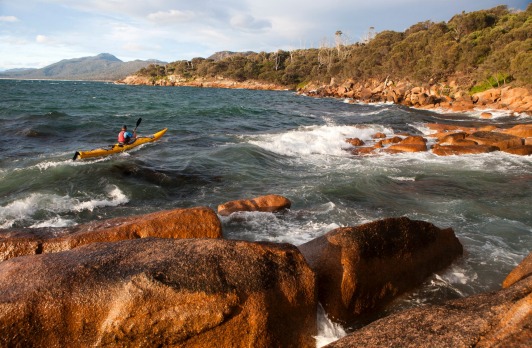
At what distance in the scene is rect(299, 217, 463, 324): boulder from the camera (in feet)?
16.5

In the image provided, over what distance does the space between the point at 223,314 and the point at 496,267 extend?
19.7 feet

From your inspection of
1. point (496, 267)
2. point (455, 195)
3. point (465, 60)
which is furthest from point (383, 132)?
point (465, 60)

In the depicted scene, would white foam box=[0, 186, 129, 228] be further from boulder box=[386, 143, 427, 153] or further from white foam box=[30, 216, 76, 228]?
boulder box=[386, 143, 427, 153]

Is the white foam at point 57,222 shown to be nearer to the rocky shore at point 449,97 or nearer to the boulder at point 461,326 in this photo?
the boulder at point 461,326

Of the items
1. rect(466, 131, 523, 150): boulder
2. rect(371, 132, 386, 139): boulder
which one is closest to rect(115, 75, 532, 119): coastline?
rect(466, 131, 523, 150): boulder

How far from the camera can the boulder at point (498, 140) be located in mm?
18094

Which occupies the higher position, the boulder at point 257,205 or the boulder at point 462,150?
the boulder at point 462,150

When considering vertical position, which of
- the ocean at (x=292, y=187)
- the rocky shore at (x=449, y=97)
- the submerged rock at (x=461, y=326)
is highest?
the rocky shore at (x=449, y=97)

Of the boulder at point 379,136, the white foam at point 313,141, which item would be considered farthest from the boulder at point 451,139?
the white foam at point 313,141

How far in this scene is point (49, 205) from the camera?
1048cm

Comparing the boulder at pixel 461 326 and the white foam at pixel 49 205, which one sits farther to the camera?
the white foam at pixel 49 205

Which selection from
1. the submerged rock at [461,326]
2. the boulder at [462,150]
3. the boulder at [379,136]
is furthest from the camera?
the boulder at [379,136]

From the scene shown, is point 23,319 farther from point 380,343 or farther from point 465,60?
point 465,60

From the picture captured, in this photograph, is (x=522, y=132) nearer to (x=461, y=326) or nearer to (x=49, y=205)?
(x=461, y=326)
